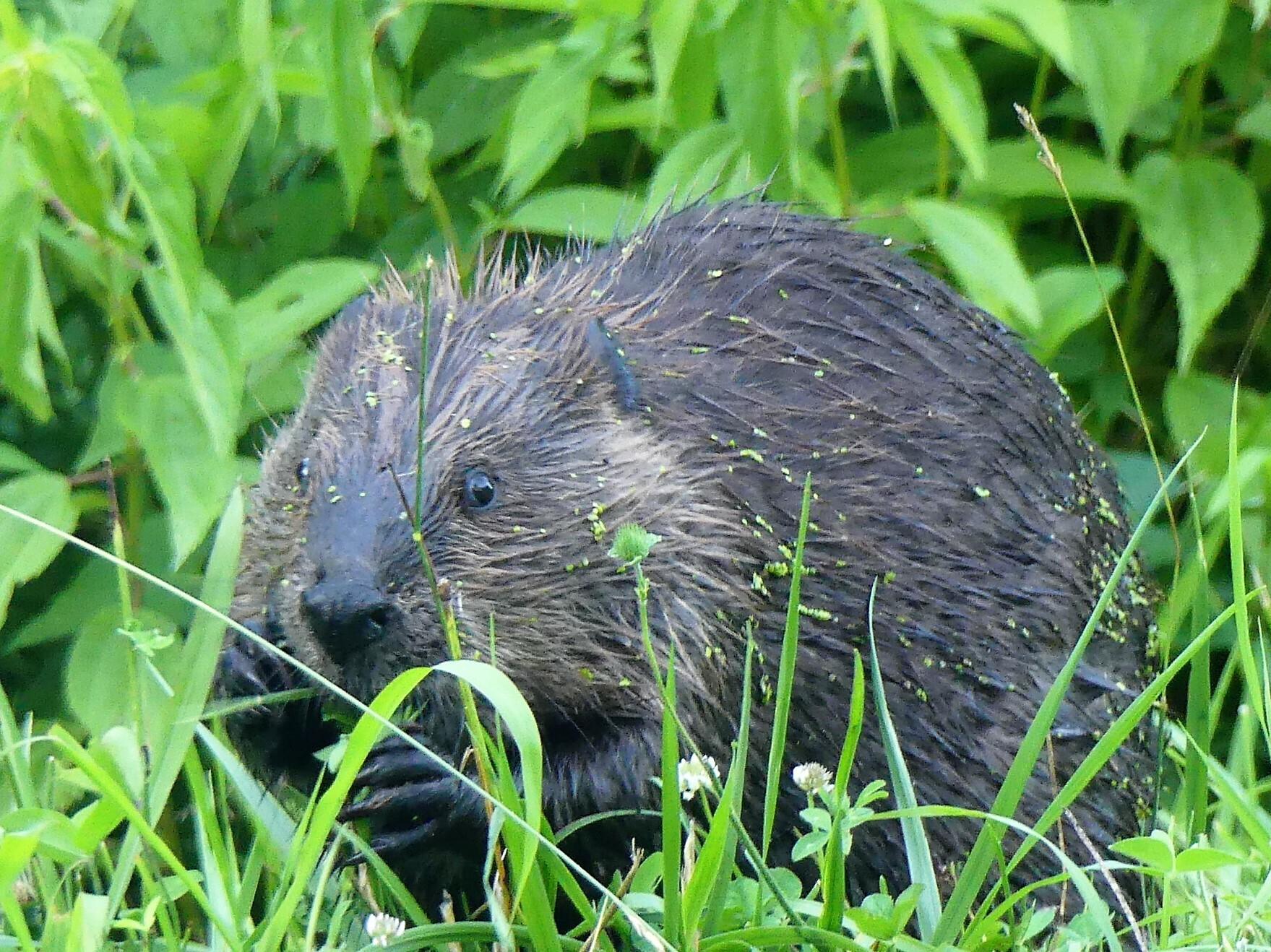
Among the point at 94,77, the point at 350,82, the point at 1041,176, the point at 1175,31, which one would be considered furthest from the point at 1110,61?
the point at 94,77

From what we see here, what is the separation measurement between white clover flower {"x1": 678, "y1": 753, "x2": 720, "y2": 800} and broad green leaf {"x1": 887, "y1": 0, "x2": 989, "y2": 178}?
1118mm

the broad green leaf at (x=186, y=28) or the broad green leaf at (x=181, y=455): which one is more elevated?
the broad green leaf at (x=186, y=28)

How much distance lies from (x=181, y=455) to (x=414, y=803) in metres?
0.85

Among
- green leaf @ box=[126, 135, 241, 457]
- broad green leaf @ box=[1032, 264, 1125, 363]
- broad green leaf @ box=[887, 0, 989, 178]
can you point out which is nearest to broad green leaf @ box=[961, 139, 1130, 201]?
broad green leaf @ box=[1032, 264, 1125, 363]

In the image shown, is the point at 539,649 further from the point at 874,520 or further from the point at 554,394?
the point at 874,520

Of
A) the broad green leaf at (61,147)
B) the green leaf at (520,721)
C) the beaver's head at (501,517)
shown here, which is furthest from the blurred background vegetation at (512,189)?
the green leaf at (520,721)

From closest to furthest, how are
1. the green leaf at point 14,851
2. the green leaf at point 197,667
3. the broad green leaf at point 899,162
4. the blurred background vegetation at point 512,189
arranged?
the green leaf at point 14,851 → the green leaf at point 197,667 → the blurred background vegetation at point 512,189 → the broad green leaf at point 899,162

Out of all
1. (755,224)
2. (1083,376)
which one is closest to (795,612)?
(755,224)

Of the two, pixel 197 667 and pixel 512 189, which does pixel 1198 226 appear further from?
pixel 197 667

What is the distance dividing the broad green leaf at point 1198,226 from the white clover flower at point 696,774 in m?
1.49

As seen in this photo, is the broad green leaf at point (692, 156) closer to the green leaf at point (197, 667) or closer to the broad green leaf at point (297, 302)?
the broad green leaf at point (297, 302)

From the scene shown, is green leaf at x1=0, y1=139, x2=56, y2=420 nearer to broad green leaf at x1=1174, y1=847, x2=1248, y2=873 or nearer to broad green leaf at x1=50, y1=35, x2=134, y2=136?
broad green leaf at x1=50, y1=35, x2=134, y2=136

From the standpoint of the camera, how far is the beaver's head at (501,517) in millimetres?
1764

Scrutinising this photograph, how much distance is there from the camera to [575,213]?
9.24 ft
